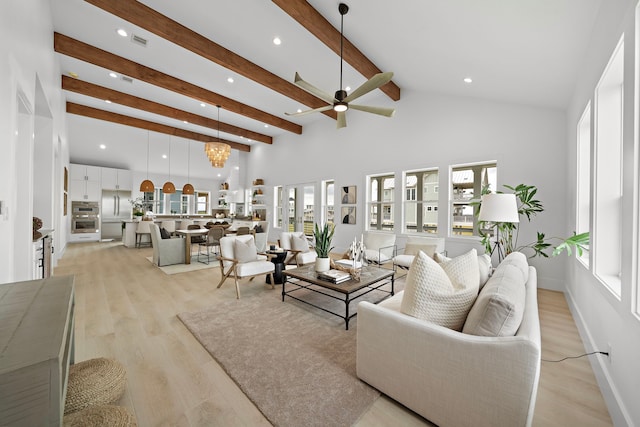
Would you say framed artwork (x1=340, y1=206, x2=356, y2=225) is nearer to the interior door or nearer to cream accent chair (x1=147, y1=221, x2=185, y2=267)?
the interior door

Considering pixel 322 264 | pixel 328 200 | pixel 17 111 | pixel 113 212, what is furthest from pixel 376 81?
pixel 113 212

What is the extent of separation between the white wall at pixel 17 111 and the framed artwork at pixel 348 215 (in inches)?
223

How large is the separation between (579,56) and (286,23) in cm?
343

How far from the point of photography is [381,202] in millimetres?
6422

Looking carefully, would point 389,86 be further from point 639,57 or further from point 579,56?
point 639,57

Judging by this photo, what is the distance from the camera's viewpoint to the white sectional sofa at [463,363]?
1.23 metres

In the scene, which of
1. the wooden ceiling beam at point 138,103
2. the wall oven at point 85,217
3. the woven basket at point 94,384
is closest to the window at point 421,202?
the woven basket at point 94,384

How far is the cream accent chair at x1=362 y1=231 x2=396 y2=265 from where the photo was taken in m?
4.93

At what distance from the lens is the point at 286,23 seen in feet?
11.7

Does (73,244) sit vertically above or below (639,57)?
below

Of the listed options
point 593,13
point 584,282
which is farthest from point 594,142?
point 584,282

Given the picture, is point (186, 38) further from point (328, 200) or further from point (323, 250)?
point (328, 200)

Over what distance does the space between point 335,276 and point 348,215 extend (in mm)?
4121

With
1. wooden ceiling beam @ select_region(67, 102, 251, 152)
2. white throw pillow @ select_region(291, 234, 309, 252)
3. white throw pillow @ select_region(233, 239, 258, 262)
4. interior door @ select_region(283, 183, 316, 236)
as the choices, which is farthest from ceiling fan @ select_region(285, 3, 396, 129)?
wooden ceiling beam @ select_region(67, 102, 251, 152)
